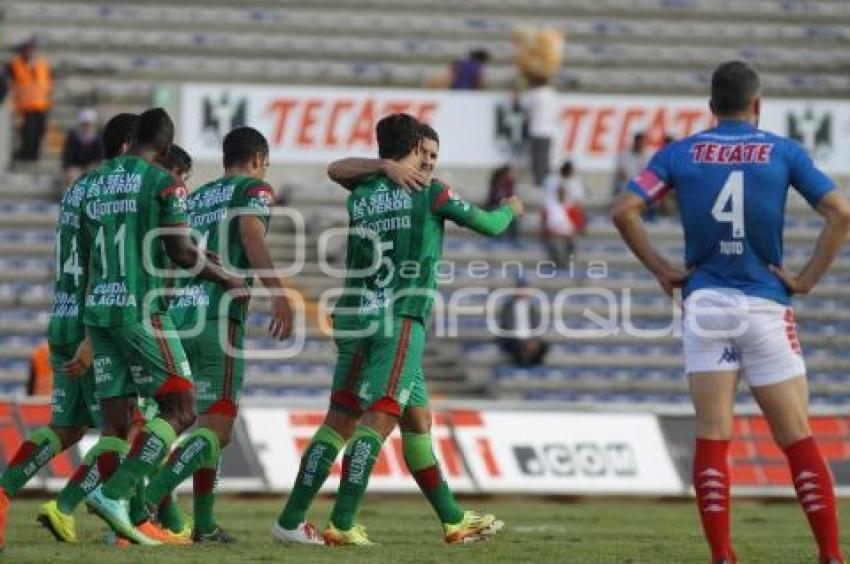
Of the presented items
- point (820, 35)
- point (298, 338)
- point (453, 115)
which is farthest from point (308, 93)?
point (820, 35)

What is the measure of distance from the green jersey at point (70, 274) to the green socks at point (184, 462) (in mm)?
944

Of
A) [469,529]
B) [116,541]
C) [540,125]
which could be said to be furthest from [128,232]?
[540,125]

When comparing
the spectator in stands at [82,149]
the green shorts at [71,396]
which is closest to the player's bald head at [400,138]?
the green shorts at [71,396]

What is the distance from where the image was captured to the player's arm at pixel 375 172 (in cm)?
1223

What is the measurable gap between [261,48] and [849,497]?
39.8 ft

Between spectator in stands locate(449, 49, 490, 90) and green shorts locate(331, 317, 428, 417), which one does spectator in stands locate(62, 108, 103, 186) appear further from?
green shorts locate(331, 317, 428, 417)

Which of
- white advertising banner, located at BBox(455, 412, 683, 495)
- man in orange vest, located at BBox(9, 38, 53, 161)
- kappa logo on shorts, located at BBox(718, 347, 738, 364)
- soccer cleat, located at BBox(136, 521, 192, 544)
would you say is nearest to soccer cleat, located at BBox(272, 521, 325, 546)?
soccer cleat, located at BBox(136, 521, 192, 544)

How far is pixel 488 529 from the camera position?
41.4 ft

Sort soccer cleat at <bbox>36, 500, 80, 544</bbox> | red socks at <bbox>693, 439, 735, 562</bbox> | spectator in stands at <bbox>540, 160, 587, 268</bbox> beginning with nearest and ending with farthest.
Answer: red socks at <bbox>693, 439, 735, 562</bbox>, soccer cleat at <bbox>36, 500, 80, 544</bbox>, spectator in stands at <bbox>540, 160, 587, 268</bbox>

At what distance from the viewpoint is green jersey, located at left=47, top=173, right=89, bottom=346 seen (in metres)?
12.2

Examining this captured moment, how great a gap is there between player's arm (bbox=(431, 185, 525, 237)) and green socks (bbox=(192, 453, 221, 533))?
78.4 inches

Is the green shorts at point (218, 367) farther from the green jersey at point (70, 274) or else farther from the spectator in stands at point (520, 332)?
the spectator in stands at point (520, 332)

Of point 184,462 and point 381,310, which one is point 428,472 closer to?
point 381,310

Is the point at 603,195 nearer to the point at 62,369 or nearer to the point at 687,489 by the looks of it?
the point at 687,489
